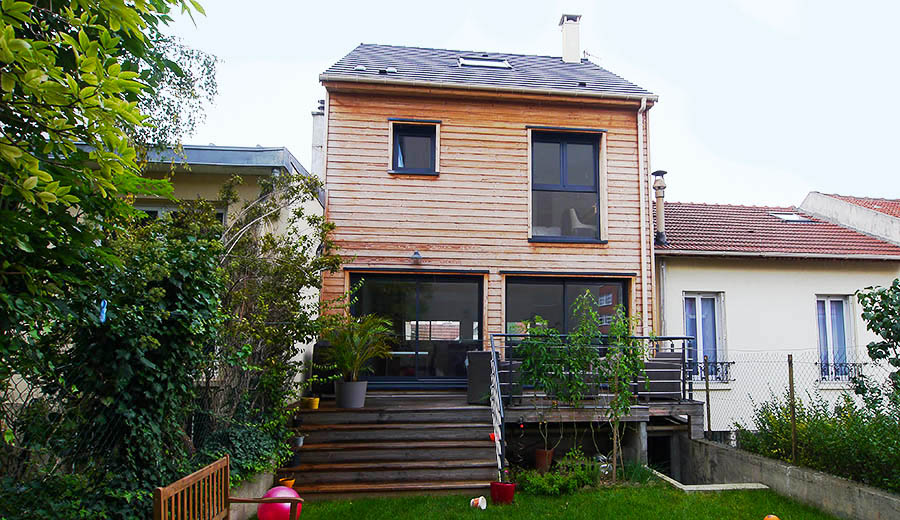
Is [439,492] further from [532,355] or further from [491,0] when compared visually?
[491,0]

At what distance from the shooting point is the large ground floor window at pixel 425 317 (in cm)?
1036

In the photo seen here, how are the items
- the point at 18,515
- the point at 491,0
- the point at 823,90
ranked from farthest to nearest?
the point at 823,90
the point at 491,0
the point at 18,515

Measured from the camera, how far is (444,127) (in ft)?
35.3

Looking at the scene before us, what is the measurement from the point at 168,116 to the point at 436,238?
15.1 ft

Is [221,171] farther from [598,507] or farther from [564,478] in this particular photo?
[598,507]

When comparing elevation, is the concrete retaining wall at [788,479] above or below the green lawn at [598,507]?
above

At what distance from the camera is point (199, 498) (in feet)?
14.1

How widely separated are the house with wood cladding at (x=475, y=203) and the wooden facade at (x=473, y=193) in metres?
0.02

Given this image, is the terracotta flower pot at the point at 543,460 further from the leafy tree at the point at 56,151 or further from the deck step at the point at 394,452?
the leafy tree at the point at 56,151

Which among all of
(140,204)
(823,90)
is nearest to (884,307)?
(140,204)

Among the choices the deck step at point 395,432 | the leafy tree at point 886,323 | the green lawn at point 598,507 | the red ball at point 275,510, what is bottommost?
the green lawn at point 598,507

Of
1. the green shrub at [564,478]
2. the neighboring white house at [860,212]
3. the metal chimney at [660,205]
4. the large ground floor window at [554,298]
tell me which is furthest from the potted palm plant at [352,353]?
the neighboring white house at [860,212]

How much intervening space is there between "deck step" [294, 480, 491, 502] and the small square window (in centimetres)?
565

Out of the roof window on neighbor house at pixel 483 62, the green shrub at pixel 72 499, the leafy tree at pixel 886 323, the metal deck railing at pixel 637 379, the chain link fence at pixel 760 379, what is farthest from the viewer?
the roof window on neighbor house at pixel 483 62
